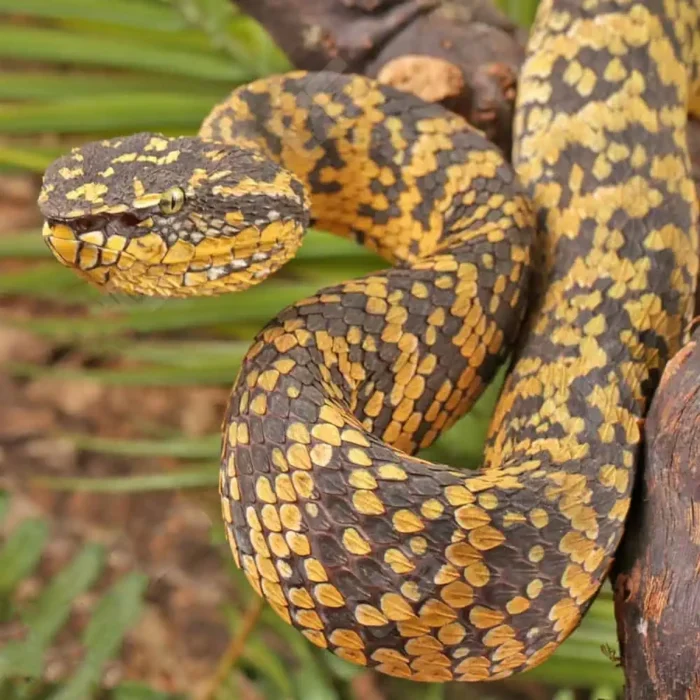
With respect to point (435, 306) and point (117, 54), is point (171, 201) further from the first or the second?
point (117, 54)

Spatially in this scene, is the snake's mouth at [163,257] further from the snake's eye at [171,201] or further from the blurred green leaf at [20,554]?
the blurred green leaf at [20,554]

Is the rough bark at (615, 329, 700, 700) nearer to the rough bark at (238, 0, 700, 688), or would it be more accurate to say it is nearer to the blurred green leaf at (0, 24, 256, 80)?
the rough bark at (238, 0, 700, 688)

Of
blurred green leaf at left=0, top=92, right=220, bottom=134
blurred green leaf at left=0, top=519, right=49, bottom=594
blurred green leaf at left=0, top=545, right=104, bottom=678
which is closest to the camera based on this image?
blurred green leaf at left=0, top=545, right=104, bottom=678

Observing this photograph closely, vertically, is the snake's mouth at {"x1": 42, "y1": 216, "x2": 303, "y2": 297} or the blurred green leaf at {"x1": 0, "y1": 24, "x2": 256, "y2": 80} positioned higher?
the snake's mouth at {"x1": 42, "y1": 216, "x2": 303, "y2": 297}

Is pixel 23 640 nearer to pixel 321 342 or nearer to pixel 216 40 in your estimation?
pixel 321 342

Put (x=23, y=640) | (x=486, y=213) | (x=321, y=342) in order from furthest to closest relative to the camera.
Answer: (x=23, y=640), (x=486, y=213), (x=321, y=342)

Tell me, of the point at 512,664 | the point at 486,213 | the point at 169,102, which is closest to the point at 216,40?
the point at 169,102

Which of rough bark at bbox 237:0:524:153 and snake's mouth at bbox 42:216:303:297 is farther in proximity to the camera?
rough bark at bbox 237:0:524:153

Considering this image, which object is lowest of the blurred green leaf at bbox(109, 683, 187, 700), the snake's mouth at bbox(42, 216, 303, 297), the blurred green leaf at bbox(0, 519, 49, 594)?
the blurred green leaf at bbox(109, 683, 187, 700)

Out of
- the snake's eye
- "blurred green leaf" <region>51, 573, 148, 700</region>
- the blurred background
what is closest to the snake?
the snake's eye
